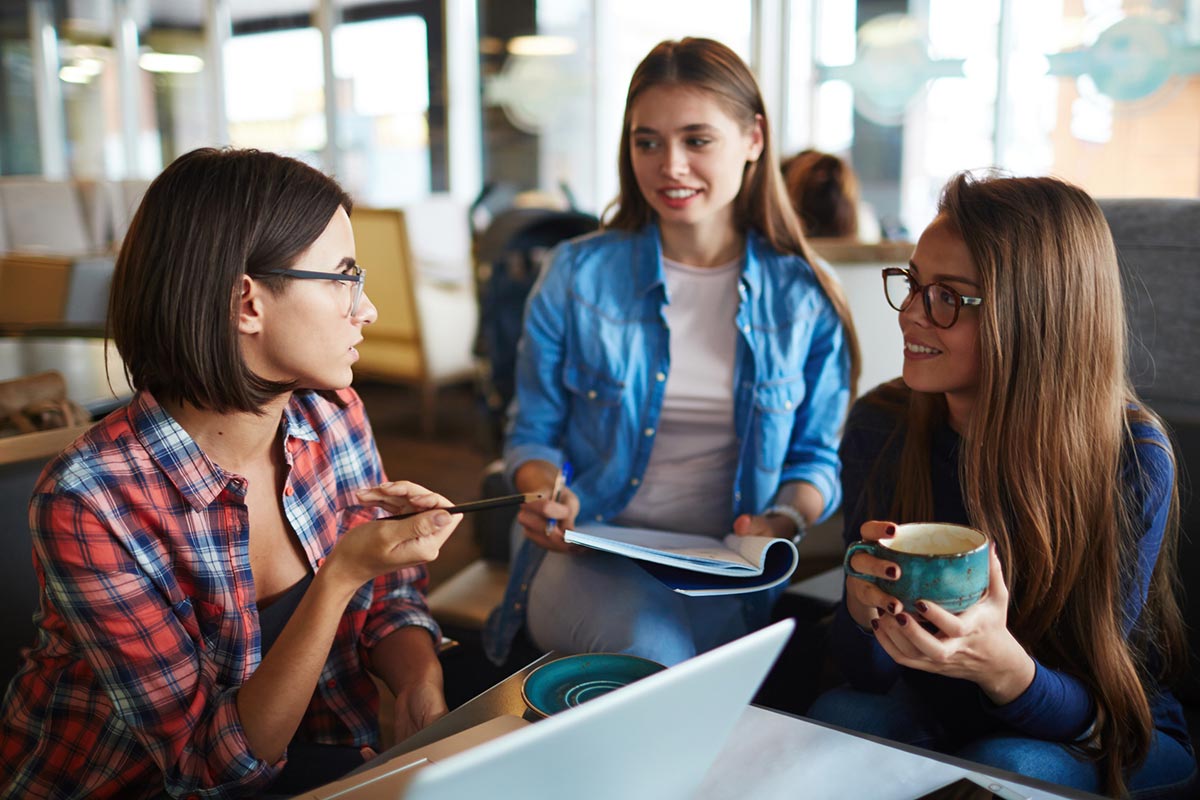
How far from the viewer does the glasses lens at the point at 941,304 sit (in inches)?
47.7

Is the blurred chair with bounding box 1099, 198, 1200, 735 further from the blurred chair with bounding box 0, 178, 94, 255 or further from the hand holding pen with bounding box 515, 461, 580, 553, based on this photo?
the blurred chair with bounding box 0, 178, 94, 255

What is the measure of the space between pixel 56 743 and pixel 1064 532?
43.4 inches

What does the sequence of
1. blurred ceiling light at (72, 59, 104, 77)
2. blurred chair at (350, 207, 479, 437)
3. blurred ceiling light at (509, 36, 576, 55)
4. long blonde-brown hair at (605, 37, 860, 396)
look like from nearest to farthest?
1. long blonde-brown hair at (605, 37, 860, 396)
2. blurred chair at (350, 207, 479, 437)
3. blurred ceiling light at (509, 36, 576, 55)
4. blurred ceiling light at (72, 59, 104, 77)

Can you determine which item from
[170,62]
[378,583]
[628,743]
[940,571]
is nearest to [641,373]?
[378,583]

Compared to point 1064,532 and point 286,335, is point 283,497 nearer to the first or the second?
point 286,335

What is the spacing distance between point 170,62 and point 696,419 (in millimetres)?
7487

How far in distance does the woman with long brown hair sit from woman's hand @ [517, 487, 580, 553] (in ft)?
1.48

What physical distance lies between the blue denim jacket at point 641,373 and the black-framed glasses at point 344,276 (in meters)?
0.68

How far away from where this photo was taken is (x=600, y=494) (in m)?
1.83

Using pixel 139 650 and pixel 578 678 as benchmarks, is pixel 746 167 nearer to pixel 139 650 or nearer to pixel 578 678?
pixel 578 678

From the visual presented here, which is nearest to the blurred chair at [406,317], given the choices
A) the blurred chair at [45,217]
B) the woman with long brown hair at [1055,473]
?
the blurred chair at [45,217]

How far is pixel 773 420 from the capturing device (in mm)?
1801

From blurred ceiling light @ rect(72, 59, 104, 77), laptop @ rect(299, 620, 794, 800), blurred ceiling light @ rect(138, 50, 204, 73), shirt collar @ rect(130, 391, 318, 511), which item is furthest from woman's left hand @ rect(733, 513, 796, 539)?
blurred ceiling light @ rect(72, 59, 104, 77)

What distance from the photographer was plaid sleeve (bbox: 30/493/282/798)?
96cm
